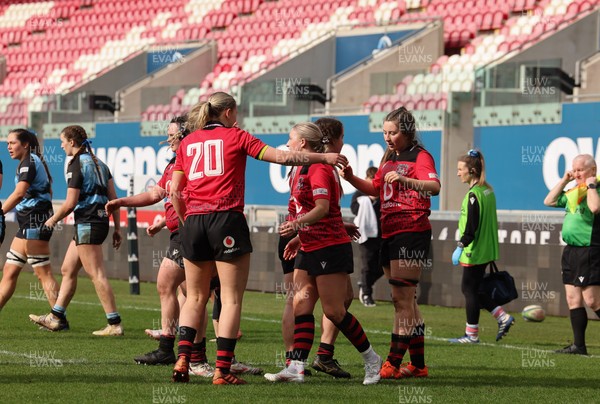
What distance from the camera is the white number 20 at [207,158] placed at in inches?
300

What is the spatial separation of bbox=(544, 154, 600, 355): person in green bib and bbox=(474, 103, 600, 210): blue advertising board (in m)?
7.62

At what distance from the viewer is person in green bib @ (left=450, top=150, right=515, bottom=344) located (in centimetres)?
1145

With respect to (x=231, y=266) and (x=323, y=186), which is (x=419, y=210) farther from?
(x=231, y=266)

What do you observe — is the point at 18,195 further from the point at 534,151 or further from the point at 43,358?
the point at 534,151

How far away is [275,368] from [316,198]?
1.80 m

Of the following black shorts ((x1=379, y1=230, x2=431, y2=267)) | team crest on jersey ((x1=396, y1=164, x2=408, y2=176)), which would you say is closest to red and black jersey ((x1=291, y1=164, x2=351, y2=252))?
black shorts ((x1=379, y1=230, x2=431, y2=267))

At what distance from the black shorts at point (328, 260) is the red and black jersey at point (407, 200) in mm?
→ 547

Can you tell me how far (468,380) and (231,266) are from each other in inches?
83.6

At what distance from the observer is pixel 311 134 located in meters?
7.99

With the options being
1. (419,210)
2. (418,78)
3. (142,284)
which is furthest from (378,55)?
(419,210)

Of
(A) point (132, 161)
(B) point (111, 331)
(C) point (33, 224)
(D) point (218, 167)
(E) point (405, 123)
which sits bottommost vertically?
(B) point (111, 331)

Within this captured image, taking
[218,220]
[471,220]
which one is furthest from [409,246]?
[471,220]

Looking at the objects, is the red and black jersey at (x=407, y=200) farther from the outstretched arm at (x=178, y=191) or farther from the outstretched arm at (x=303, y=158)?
the outstretched arm at (x=178, y=191)

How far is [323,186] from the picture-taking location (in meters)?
7.81
